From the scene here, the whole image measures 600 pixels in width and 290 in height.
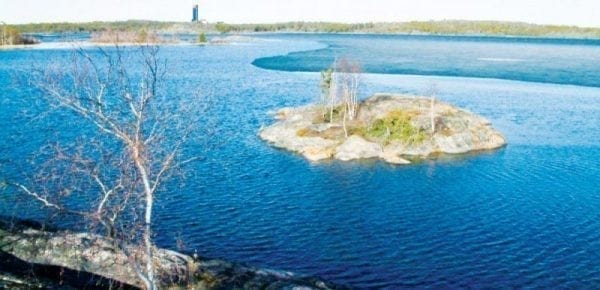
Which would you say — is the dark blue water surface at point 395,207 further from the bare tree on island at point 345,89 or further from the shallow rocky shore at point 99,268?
the bare tree on island at point 345,89

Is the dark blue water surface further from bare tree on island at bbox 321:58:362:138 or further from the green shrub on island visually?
bare tree on island at bbox 321:58:362:138

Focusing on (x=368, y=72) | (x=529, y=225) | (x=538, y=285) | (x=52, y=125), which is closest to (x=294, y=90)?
(x=368, y=72)

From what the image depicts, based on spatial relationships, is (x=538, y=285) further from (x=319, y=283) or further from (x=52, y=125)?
(x=52, y=125)

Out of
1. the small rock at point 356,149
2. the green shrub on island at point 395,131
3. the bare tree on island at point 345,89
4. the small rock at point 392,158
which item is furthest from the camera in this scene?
the bare tree on island at point 345,89

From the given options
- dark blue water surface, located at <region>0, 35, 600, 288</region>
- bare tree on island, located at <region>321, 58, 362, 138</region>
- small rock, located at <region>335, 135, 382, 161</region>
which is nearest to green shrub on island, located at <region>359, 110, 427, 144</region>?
small rock, located at <region>335, 135, 382, 161</region>

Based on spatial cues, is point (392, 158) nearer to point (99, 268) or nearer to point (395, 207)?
point (395, 207)

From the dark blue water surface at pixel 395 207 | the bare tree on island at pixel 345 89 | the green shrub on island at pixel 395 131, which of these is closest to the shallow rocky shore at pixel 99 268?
the dark blue water surface at pixel 395 207
